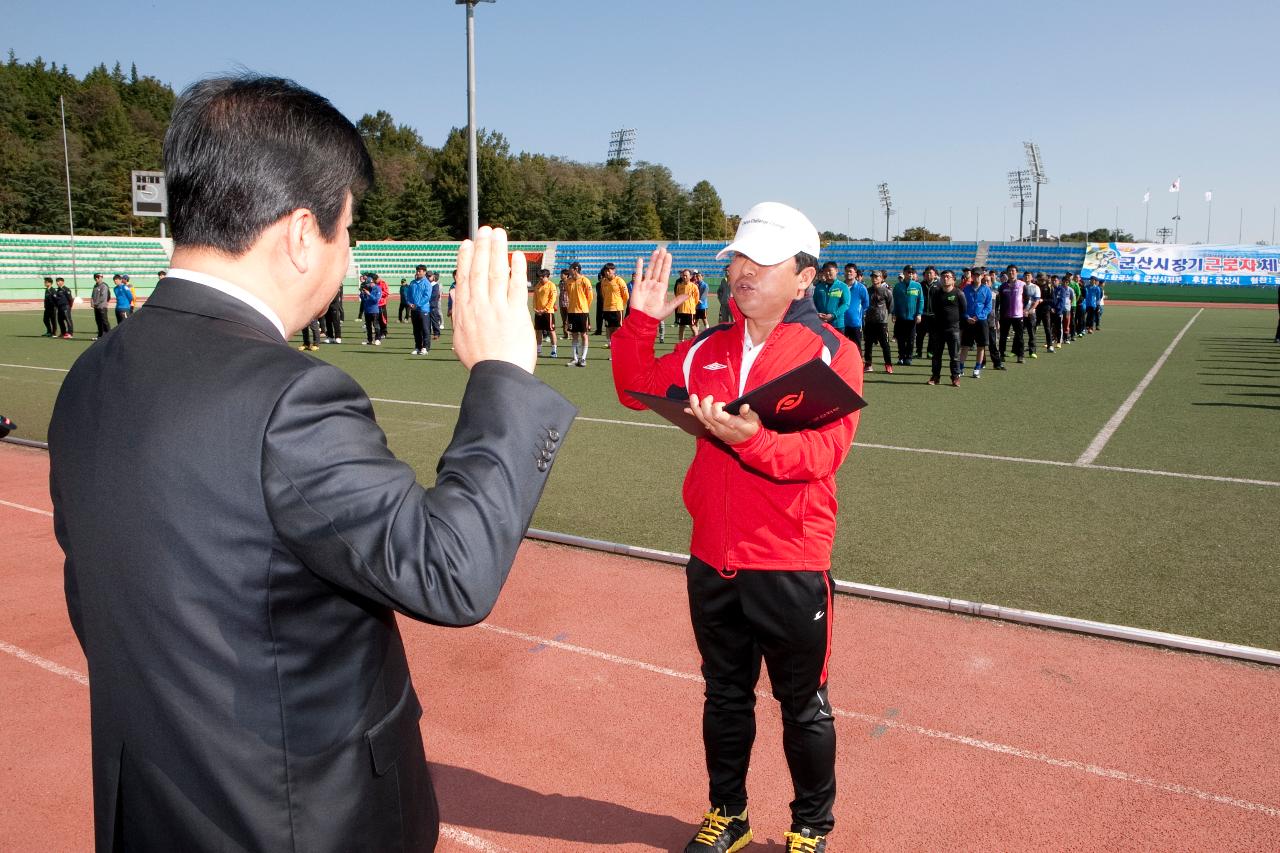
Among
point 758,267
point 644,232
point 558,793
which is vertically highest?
point 644,232

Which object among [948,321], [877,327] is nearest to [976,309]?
[948,321]

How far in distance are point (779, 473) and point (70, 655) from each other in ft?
14.0

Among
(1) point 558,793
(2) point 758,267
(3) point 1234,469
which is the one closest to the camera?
(2) point 758,267

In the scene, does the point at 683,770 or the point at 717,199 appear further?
the point at 717,199

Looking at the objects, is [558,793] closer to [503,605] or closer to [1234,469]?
[503,605]

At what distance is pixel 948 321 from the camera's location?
16.1m

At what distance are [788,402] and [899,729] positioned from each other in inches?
87.0

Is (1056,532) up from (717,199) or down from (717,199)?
down

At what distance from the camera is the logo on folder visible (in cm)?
263

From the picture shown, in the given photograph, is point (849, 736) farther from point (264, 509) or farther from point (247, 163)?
point (247, 163)

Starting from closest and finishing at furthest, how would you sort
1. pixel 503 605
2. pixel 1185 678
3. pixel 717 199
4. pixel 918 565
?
1. pixel 1185 678
2. pixel 503 605
3. pixel 918 565
4. pixel 717 199

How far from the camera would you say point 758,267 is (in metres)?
3.15

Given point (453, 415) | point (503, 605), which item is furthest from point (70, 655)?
point (453, 415)

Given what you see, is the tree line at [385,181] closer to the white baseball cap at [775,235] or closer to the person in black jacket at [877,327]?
the person in black jacket at [877,327]
